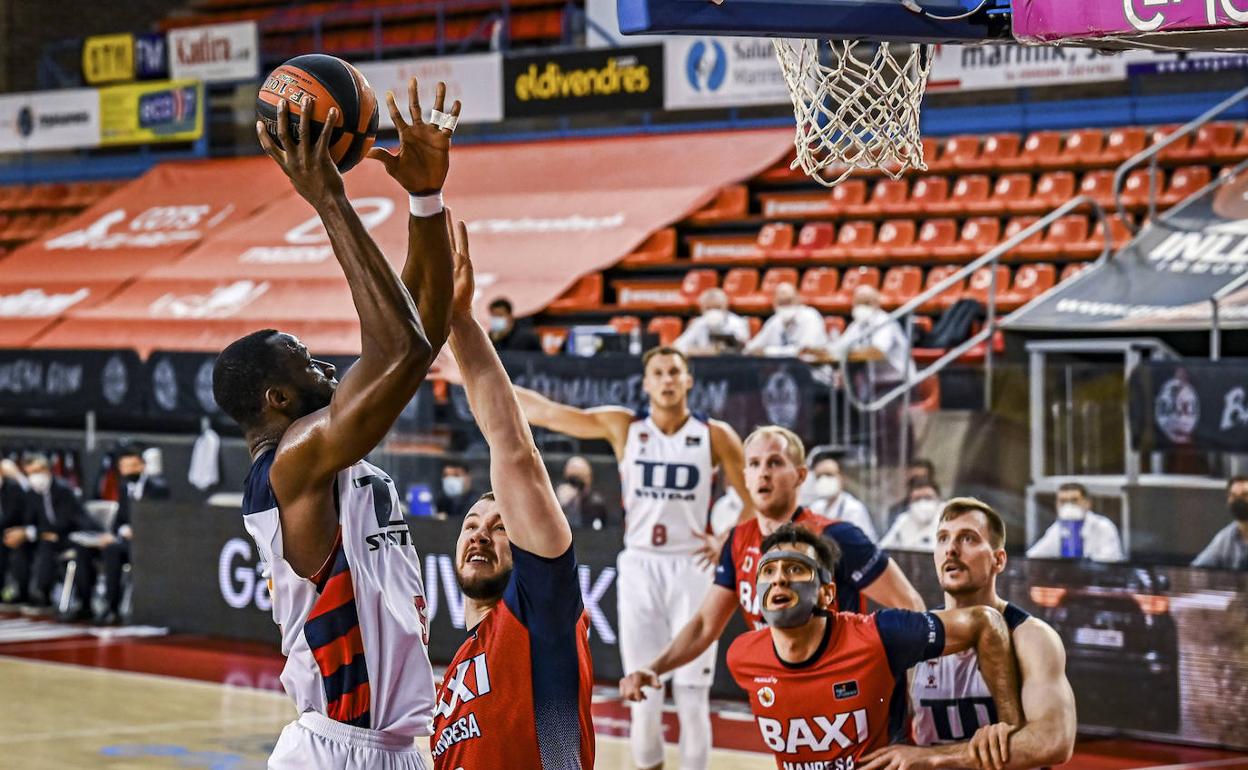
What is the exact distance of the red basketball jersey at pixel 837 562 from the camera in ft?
20.5

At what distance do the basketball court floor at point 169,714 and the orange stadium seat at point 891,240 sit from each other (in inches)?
286

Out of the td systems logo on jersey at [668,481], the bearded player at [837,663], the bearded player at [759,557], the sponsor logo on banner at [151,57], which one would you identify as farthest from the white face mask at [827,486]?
the sponsor logo on banner at [151,57]

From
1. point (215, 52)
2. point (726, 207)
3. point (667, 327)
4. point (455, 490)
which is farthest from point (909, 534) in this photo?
point (215, 52)

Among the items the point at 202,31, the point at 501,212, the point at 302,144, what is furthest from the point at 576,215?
the point at 302,144

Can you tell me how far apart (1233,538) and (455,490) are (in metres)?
5.13

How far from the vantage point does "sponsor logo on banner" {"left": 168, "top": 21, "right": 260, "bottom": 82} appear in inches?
903

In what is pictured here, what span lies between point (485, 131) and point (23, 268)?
21.1ft

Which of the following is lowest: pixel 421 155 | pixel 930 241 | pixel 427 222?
pixel 427 222

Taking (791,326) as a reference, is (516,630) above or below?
below

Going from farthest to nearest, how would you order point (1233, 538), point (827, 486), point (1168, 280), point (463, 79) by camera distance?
1. point (463, 79)
2. point (1168, 280)
3. point (827, 486)
4. point (1233, 538)

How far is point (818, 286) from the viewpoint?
57.2 ft

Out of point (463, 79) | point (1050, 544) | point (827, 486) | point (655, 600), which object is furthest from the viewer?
point (463, 79)

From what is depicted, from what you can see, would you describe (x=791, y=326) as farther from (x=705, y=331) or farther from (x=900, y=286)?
(x=900, y=286)

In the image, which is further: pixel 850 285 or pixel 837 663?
pixel 850 285
